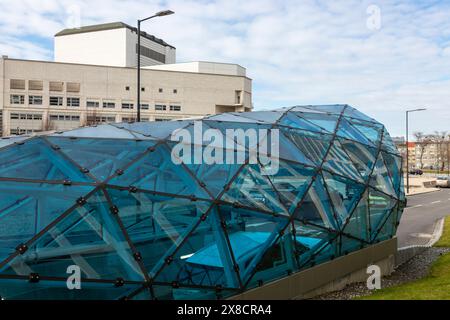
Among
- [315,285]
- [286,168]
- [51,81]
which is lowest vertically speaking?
[315,285]

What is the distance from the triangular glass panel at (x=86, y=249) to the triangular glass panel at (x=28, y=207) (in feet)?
0.54

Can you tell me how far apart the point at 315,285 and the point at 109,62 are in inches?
3553

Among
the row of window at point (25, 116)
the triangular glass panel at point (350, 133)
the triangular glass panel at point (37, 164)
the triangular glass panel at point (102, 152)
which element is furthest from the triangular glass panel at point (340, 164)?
the row of window at point (25, 116)

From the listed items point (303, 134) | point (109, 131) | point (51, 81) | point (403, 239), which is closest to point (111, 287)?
point (109, 131)

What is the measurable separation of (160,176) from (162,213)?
2.81 ft

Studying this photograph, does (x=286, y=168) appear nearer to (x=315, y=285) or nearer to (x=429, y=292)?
(x=315, y=285)

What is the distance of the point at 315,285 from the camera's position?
8.95 meters

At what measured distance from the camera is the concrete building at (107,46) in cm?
8862

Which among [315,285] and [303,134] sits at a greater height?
[303,134]

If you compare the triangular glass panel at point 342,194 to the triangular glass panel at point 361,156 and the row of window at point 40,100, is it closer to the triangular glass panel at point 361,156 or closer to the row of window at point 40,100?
the triangular glass panel at point 361,156

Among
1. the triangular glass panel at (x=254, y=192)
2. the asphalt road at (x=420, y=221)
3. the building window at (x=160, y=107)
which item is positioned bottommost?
the asphalt road at (x=420, y=221)

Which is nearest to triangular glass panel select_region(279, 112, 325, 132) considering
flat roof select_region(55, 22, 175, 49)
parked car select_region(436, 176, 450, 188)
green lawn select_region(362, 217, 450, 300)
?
green lawn select_region(362, 217, 450, 300)

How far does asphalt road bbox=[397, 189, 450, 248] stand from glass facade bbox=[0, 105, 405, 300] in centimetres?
865

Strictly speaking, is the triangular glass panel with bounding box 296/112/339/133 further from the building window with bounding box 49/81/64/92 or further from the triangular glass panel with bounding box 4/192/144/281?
the building window with bounding box 49/81/64/92
